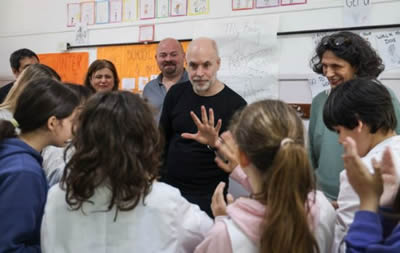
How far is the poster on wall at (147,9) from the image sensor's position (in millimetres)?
3293

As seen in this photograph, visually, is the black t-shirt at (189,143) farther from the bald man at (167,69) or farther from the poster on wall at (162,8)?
the poster on wall at (162,8)

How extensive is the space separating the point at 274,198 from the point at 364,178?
9.0 inches

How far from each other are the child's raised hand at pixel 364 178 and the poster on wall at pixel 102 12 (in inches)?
124

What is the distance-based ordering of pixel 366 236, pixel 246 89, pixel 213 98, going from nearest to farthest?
1. pixel 366 236
2. pixel 213 98
3. pixel 246 89

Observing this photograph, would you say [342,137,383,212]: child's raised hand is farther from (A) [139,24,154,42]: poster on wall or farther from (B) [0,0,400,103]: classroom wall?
(A) [139,24,154,42]: poster on wall

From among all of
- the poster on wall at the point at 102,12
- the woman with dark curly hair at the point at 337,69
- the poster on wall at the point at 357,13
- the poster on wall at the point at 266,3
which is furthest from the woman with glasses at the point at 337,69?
the poster on wall at the point at 102,12

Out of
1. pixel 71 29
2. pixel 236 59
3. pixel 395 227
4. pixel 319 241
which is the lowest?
pixel 319 241

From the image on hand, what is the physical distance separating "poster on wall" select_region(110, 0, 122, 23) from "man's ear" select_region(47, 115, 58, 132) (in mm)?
2372

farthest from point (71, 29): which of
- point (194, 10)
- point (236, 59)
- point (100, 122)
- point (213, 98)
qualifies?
point (100, 122)

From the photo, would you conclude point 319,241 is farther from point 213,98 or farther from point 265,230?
point 213,98

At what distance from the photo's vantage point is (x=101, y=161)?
1.04m

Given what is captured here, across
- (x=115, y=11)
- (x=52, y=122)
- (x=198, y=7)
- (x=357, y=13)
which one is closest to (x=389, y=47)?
(x=357, y=13)

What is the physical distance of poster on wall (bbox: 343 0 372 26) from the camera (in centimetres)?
241

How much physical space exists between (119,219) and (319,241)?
58 centimetres
